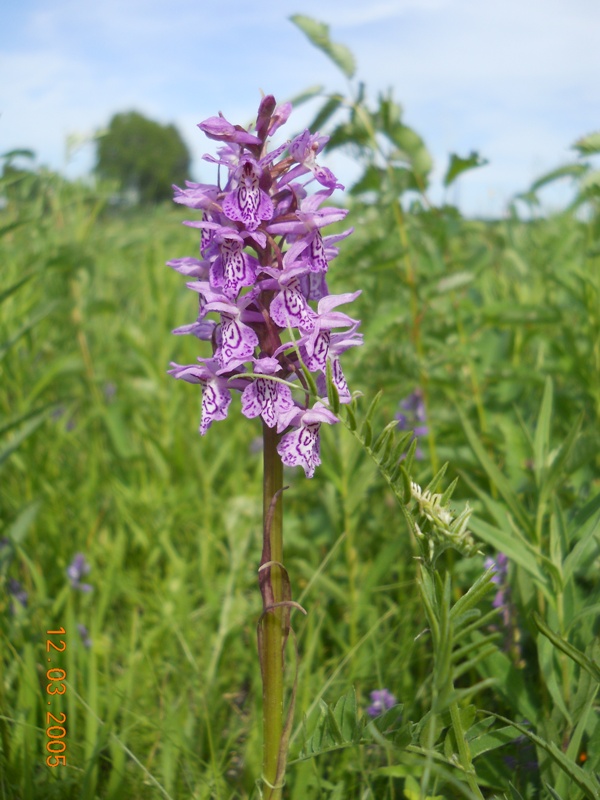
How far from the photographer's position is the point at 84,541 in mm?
3146

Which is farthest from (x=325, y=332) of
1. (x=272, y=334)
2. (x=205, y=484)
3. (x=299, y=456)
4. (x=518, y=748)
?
(x=205, y=484)

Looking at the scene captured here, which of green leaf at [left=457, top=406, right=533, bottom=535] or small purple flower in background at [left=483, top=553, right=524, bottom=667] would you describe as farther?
small purple flower in background at [left=483, top=553, right=524, bottom=667]

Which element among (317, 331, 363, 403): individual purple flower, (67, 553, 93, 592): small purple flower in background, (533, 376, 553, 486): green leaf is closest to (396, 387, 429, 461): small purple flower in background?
(533, 376, 553, 486): green leaf

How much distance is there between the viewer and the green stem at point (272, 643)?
1319 millimetres

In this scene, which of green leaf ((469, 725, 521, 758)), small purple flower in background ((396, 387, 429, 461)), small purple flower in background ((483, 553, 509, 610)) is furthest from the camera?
small purple flower in background ((396, 387, 429, 461))

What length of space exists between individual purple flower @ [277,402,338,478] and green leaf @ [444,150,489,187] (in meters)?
1.67

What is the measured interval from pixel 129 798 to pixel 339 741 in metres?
0.86

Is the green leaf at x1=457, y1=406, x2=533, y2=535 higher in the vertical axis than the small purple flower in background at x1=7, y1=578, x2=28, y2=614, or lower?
higher

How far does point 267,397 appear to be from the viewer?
1371 mm

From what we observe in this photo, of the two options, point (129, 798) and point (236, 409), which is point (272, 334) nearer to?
point (129, 798)

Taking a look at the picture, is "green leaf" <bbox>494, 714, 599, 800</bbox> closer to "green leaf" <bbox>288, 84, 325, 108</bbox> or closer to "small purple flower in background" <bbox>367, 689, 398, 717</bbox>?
"small purple flower in background" <bbox>367, 689, 398, 717</bbox>

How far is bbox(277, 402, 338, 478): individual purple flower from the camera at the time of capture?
4.38 feet

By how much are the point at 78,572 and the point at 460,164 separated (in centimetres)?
225

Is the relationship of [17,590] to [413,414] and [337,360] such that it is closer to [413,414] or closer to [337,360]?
[413,414]
